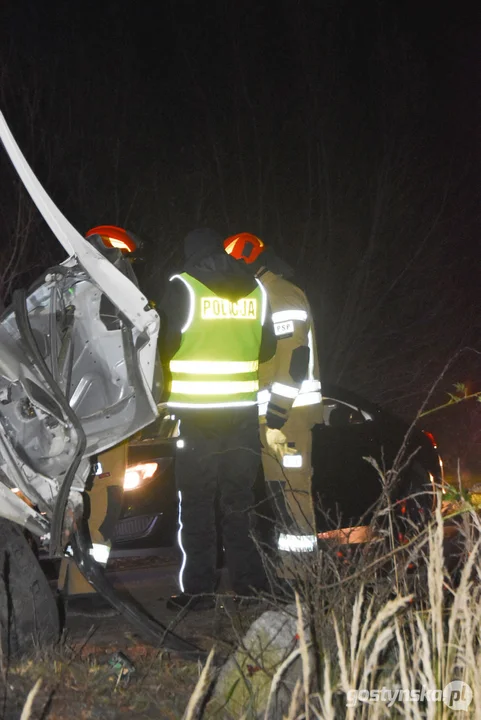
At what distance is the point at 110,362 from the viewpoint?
352cm

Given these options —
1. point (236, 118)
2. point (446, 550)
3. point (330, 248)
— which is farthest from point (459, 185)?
point (446, 550)

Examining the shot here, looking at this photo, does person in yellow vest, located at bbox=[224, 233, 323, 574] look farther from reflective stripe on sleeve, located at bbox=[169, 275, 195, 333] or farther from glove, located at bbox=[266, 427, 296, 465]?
reflective stripe on sleeve, located at bbox=[169, 275, 195, 333]

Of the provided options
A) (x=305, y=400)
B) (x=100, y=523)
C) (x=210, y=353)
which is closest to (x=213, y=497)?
(x=100, y=523)

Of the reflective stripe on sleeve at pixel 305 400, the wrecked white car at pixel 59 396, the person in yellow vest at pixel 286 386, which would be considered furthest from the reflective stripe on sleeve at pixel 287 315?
the wrecked white car at pixel 59 396

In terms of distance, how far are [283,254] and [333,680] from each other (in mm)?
8351

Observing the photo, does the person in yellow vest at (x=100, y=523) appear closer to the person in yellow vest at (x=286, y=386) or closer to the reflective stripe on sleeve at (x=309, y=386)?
the person in yellow vest at (x=286, y=386)

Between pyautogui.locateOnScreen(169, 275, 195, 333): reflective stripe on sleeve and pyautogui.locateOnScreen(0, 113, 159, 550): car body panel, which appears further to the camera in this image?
pyautogui.locateOnScreen(169, 275, 195, 333): reflective stripe on sleeve

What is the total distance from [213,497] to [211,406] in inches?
19.9

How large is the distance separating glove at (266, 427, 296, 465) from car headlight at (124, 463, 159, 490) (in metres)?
0.70

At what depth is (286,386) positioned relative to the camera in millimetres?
5141

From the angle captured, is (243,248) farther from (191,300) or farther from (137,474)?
(137,474)
